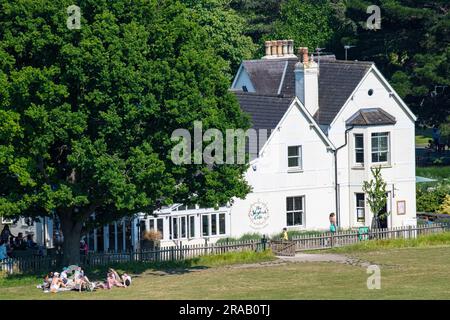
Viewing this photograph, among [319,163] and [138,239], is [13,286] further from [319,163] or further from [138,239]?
[319,163]

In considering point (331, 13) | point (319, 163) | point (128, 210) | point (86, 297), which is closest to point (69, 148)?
point (128, 210)

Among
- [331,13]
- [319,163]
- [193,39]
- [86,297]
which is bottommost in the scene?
[86,297]

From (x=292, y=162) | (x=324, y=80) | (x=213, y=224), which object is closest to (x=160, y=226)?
(x=213, y=224)

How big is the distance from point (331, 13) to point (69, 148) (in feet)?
208

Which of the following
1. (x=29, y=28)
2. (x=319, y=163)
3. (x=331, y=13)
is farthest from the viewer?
(x=331, y=13)

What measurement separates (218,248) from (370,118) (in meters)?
14.4

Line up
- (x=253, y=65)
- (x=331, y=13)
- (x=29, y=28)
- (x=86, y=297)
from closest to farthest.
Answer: (x=86, y=297) < (x=29, y=28) < (x=253, y=65) < (x=331, y=13)

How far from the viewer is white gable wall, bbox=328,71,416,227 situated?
80000mm

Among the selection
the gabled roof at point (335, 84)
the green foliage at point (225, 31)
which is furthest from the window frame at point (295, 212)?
the green foliage at point (225, 31)

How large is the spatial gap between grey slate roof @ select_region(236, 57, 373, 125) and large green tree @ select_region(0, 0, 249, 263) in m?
16.4

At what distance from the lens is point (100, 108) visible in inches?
2424

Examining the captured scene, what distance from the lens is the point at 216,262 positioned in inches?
2680

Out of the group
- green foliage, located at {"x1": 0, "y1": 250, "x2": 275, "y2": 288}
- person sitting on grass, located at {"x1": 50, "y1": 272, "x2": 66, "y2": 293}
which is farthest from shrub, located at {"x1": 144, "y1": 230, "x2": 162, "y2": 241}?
person sitting on grass, located at {"x1": 50, "y1": 272, "x2": 66, "y2": 293}

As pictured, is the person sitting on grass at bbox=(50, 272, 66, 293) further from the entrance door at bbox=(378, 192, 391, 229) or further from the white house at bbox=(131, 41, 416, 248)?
the entrance door at bbox=(378, 192, 391, 229)
